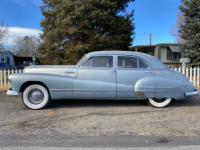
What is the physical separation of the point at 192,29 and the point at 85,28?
729 cm

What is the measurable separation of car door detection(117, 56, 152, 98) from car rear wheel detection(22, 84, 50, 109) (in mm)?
2141

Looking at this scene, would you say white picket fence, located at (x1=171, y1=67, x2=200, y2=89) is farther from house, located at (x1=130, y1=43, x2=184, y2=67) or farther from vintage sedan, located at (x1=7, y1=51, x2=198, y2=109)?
house, located at (x1=130, y1=43, x2=184, y2=67)

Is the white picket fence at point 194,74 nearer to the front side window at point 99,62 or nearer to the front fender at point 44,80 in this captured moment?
the front side window at point 99,62

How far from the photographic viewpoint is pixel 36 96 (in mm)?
8695

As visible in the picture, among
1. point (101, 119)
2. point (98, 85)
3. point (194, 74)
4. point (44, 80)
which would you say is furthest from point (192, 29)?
point (101, 119)

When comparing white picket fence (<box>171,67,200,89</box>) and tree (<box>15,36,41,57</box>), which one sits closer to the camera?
white picket fence (<box>171,67,200,89</box>)

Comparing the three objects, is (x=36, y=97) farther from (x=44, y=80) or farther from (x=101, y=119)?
(x=101, y=119)

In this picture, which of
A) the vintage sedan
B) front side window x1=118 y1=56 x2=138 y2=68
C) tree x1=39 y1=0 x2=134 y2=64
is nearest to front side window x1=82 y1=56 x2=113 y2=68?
the vintage sedan

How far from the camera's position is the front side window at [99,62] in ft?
29.3

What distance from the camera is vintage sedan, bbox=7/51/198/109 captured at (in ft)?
28.4

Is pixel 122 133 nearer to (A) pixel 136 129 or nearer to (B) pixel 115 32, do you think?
(A) pixel 136 129

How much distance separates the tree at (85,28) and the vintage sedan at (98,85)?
37.1ft

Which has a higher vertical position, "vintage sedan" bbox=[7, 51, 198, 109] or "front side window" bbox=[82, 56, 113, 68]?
"front side window" bbox=[82, 56, 113, 68]

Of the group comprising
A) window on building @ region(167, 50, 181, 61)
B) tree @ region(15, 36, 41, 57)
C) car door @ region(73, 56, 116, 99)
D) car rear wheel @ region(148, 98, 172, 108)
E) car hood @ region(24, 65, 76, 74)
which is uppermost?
tree @ region(15, 36, 41, 57)
